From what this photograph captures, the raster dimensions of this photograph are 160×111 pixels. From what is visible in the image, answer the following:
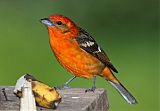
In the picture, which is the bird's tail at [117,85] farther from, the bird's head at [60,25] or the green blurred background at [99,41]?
the green blurred background at [99,41]

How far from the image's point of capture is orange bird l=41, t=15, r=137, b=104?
20.2 ft

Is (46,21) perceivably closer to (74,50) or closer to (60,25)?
(60,25)

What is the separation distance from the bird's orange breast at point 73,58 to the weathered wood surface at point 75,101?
2.70 ft

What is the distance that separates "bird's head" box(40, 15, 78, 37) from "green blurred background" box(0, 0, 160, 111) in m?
2.59

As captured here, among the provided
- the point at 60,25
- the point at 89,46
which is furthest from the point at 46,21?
the point at 89,46

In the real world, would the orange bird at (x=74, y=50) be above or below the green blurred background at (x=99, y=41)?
above

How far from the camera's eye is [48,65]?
10117 millimetres

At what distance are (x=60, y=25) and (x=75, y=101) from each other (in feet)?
3.99

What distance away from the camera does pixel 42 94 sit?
15.4ft

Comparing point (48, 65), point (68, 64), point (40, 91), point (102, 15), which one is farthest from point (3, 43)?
point (40, 91)

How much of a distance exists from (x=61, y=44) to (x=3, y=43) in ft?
16.2

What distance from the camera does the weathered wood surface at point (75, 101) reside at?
4750mm

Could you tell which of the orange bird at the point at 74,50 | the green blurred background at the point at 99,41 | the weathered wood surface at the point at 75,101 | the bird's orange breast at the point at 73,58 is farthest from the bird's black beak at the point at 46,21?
the green blurred background at the point at 99,41

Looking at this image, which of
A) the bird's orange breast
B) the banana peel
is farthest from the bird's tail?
the banana peel
